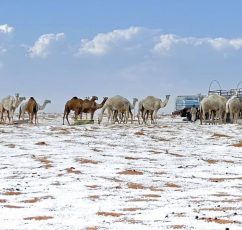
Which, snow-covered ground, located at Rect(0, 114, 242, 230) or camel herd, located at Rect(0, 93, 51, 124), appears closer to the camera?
snow-covered ground, located at Rect(0, 114, 242, 230)

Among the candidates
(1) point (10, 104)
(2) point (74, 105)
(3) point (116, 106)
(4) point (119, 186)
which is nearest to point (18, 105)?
(1) point (10, 104)

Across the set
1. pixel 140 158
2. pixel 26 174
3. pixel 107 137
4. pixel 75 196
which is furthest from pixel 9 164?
pixel 107 137

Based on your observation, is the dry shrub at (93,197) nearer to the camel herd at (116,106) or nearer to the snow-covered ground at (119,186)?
the snow-covered ground at (119,186)

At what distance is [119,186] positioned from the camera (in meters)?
9.12

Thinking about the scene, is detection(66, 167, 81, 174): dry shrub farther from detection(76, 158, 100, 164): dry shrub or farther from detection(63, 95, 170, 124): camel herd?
detection(63, 95, 170, 124): camel herd

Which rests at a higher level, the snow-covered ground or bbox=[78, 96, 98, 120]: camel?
bbox=[78, 96, 98, 120]: camel

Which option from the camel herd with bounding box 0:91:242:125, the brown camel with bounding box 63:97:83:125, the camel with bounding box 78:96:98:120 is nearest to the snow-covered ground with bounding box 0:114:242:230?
the camel herd with bounding box 0:91:242:125

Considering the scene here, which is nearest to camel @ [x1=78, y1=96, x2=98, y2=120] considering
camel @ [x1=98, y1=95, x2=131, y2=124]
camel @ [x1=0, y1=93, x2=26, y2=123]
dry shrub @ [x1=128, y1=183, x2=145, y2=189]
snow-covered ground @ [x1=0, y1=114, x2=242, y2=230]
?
camel @ [x1=98, y1=95, x2=131, y2=124]

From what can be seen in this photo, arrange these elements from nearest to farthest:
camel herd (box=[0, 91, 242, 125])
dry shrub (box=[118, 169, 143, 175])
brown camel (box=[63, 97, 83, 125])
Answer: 1. dry shrub (box=[118, 169, 143, 175])
2. camel herd (box=[0, 91, 242, 125])
3. brown camel (box=[63, 97, 83, 125])

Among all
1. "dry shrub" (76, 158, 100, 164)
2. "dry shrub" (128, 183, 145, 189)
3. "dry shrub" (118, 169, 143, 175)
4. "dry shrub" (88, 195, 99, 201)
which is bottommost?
"dry shrub" (88, 195, 99, 201)

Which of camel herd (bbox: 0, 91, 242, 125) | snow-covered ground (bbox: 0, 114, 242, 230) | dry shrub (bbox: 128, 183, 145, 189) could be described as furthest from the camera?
camel herd (bbox: 0, 91, 242, 125)

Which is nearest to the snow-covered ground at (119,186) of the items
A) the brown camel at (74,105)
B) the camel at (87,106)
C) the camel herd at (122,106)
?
the camel herd at (122,106)

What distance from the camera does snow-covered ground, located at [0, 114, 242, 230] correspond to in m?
6.32

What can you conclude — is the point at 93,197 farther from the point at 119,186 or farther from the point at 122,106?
the point at 122,106
